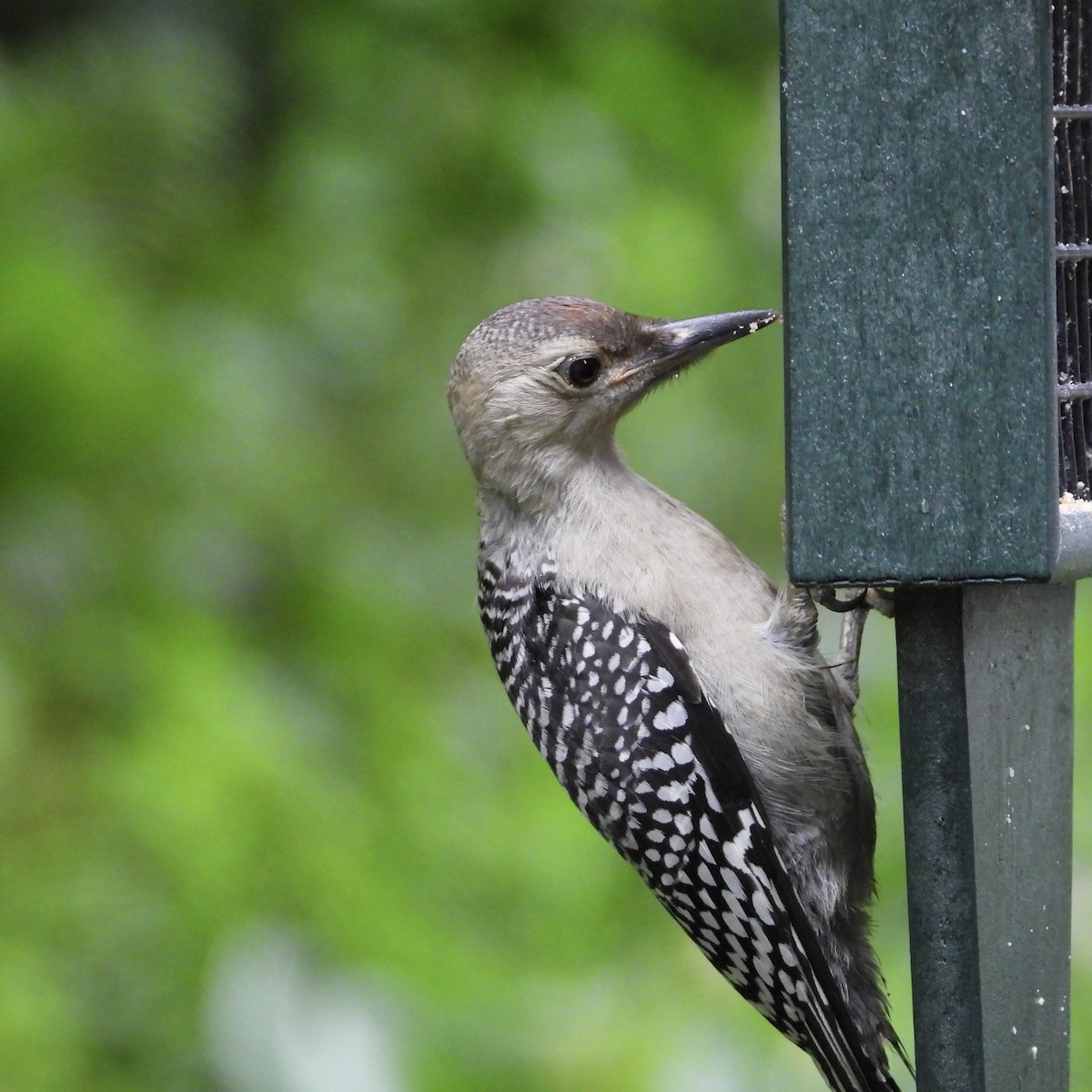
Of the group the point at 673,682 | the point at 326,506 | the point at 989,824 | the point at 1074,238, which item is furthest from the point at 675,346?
the point at 326,506

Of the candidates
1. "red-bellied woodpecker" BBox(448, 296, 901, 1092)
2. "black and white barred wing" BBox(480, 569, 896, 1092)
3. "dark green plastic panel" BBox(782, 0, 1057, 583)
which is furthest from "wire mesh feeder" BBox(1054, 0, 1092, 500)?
"black and white barred wing" BBox(480, 569, 896, 1092)

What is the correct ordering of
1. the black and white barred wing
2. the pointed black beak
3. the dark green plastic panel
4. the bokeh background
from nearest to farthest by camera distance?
the dark green plastic panel < the black and white barred wing < the pointed black beak < the bokeh background

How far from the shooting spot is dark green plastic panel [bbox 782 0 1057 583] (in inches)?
83.2

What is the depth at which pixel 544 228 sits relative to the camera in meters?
4.89

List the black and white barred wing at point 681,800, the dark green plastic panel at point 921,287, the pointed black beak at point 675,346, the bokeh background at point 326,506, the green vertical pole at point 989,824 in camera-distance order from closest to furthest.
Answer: the dark green plastic panel at point 921,287 → the green vertical pole at point 989,824 → the black and white barred wing at point 681,800 → the pointed black beak at point 675,346 → the bokeh background at point 326,506

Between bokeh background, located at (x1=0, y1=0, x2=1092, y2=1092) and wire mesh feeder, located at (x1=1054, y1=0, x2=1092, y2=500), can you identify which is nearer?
wire mesh feeder, located at (x1=1054, y1=0, x2=1092, y2=500)

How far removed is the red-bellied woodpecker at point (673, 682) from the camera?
8.82ft

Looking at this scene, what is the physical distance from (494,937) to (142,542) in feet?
5.12

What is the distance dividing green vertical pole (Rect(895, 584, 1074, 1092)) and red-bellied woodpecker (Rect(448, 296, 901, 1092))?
29 cm

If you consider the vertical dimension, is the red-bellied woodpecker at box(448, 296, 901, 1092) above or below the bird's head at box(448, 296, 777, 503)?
below

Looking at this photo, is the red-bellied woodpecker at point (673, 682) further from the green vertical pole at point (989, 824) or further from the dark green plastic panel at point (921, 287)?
the dark green plastic panel at point (921, 287)

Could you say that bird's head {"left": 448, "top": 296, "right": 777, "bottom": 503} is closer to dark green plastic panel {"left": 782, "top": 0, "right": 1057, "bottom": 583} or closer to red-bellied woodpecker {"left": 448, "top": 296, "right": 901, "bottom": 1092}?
red-bellied woodpecker {"left": 448, "top": 296, "right": 901, "bottom": 1092}

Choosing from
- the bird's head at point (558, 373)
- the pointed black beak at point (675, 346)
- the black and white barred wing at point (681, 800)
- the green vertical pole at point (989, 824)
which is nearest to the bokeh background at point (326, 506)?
the black and white barred wing at point (681, 800)

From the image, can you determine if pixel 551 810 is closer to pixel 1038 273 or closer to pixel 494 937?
pixel 494 937
